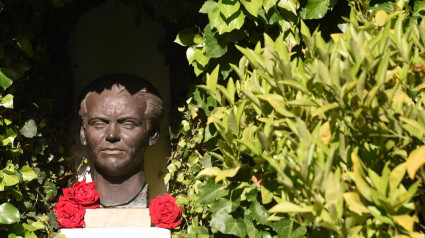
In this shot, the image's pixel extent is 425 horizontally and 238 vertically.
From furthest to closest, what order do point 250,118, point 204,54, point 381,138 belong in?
1. point 204,54
2. point 250,118
3. point 381,138

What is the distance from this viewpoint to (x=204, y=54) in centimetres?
229

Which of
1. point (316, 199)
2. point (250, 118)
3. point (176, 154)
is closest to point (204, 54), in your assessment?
point (250, 118)

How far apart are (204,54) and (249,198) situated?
0.69 m

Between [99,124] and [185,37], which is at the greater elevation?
[185,37]

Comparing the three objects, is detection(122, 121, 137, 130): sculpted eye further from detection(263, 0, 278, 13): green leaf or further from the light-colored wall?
detection(263, 0, 278, 13): green leaf

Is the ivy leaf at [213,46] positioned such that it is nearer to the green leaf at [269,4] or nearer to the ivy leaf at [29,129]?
the green leaf at [269,4]

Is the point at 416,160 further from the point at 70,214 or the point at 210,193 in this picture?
the point at 70,214

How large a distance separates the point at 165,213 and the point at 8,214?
30.4 inches

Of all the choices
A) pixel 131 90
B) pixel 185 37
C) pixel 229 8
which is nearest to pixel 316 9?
pixel 229 8

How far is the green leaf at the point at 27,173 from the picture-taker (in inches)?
100.0

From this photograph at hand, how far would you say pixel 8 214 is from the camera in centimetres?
232

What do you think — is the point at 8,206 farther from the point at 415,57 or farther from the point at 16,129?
the point at 415,57

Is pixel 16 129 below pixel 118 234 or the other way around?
the other way around

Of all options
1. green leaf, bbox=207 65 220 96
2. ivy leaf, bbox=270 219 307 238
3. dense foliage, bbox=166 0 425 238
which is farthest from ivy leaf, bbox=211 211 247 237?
green leaf, bbox=207 65 220 96
